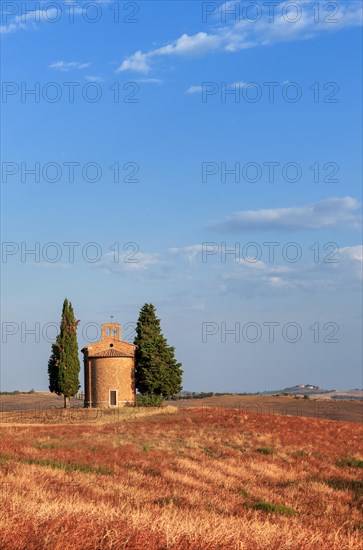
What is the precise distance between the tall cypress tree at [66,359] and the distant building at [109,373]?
148 cm

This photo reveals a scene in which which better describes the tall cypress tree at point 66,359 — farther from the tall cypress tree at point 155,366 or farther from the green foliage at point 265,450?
the green foliage at point 265,450

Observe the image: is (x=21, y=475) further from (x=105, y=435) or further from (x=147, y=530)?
Answer: (x=105, y=435)

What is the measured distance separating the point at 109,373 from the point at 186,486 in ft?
157

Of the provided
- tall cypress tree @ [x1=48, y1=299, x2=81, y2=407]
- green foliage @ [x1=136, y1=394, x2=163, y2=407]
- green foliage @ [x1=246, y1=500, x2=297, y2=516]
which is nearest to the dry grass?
green foliage @ [x1=246, y1=500, x2=297, y2=516]

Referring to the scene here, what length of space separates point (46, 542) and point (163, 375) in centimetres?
6169

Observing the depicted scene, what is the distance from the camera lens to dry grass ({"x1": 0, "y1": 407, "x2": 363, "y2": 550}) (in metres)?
7.54

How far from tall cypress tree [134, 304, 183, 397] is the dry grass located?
19206mm

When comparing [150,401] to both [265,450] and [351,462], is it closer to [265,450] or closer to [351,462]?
[265,450]

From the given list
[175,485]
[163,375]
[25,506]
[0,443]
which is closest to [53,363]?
[163,375]

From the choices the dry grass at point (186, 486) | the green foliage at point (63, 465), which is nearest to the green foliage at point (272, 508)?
the dry grass at point (186, 486)

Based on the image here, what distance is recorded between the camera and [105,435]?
35312 mm

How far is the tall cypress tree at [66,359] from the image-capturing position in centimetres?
6844

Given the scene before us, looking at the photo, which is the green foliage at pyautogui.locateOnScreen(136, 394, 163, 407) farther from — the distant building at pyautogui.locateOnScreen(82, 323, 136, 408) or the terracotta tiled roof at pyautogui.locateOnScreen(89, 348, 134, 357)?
the terracotta tiled roof at pyautogui.locateOnScreen(89, 348, 134, 357)

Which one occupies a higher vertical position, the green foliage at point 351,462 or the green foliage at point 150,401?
the green foliage at point 351,462
